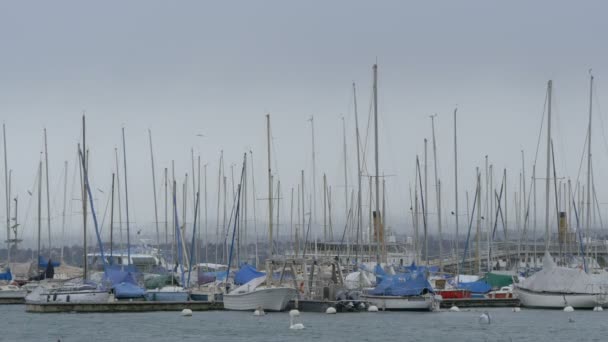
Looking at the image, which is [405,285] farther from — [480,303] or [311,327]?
[480,303]

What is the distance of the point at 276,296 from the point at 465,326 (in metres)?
12.6

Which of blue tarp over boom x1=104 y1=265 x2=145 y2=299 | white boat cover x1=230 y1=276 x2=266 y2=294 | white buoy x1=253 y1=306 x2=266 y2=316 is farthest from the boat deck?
blue tarp over boom x1=104 y1=265 x2=145 y2=299

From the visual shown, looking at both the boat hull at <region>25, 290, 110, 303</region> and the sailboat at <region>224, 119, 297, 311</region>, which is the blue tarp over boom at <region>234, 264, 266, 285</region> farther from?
the boat hull at <region>25, 290, 110, 303</region>

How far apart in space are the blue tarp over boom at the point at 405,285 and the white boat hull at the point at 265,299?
564cm

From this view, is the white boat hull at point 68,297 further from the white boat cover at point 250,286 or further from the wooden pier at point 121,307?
the white boat cover at point 250,286

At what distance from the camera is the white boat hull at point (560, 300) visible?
3164 inches

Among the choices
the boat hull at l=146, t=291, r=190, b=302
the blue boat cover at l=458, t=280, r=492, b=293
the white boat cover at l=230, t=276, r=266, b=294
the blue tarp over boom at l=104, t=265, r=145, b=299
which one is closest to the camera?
the white boat cover at l=230, t=276, r=266, b=294

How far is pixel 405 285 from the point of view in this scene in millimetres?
76312

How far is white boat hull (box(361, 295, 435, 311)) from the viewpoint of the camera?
3000 inches

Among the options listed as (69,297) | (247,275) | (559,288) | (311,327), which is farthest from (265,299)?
(559,288)

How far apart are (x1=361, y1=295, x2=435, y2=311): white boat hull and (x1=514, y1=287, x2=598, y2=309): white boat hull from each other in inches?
334

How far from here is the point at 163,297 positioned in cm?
8444

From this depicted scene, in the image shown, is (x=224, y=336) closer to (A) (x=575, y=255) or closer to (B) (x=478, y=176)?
(B) (x=478, y=176)

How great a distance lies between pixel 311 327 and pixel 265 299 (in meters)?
9.55
